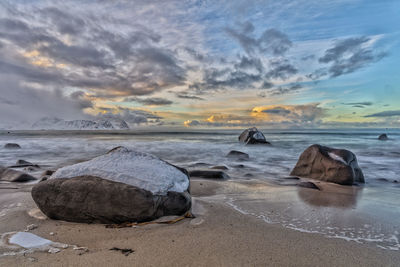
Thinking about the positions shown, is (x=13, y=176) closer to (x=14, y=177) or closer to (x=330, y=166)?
(x=14, y=177)

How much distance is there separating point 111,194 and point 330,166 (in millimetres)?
5668

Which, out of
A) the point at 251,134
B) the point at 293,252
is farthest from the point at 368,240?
the point at 251,134

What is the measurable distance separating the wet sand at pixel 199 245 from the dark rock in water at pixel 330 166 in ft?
12.4

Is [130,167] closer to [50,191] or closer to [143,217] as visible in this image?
[143,217]

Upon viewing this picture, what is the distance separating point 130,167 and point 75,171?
2.49 feet

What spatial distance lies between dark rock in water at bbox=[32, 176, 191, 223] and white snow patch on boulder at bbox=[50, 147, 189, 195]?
9 centimetres

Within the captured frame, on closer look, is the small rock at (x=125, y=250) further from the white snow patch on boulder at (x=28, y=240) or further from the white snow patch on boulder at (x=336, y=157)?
the white snow patch on boulder at (x=336, y=157)

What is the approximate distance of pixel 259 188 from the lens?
5238 mm

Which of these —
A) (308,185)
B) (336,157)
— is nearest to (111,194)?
(308,185)

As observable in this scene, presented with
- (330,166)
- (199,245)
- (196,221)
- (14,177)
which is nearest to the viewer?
(199,245)

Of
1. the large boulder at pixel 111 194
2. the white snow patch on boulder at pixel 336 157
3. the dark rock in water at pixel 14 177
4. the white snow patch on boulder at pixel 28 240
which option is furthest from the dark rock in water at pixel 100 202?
the white snow patch on boulder at pixel 336 157

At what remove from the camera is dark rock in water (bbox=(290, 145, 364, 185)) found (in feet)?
18.9

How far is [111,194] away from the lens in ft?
9.27

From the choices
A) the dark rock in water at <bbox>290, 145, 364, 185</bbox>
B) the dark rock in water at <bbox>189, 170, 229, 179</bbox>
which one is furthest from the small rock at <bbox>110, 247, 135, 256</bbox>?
the dark rock in water at <bbox>290, 145, 364, 185</bbox>
